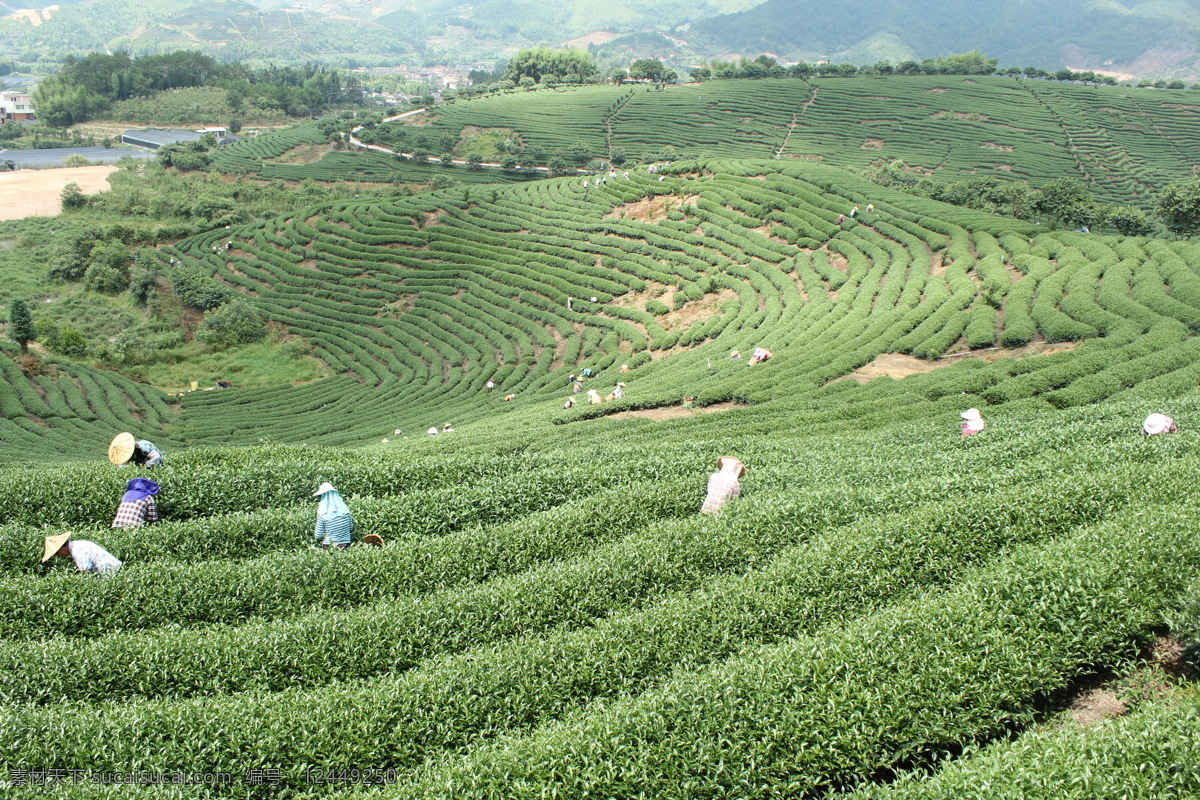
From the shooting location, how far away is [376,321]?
42281 mm

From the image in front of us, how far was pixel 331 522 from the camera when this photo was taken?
12.0 meters

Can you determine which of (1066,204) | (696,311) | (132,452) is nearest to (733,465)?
(132,452)

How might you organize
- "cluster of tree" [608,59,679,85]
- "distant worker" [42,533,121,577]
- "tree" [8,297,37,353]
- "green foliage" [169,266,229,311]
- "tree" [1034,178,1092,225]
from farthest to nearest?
1. "cluster of tree" [608,59,679,85]
2. "green foliage" [169,266,229,311]
3. "tree" [1034,178,1092,225]
4. "tree" [8,297,37,353]
5. "distant worker" [42,533,121,577]

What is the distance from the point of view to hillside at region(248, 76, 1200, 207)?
68688 mm

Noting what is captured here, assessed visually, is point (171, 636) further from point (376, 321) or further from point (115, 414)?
point (376, 321)

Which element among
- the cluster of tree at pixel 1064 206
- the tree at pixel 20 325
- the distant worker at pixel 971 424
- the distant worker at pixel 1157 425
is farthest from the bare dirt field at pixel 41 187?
the distant worker at pixel 1157 425

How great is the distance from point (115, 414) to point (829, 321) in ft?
104

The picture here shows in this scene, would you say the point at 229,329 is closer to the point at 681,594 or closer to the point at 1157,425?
the point at 681,594

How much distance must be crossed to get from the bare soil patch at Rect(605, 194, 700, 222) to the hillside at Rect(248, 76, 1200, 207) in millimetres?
25423

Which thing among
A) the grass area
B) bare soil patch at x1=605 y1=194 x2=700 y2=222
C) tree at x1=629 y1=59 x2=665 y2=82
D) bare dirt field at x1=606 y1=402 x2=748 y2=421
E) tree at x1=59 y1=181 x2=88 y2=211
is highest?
tree at x1=629 y1=59 x2=665 y2=82

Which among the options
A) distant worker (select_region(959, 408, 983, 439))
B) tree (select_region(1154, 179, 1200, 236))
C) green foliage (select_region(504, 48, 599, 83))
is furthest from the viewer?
green foliage (select_region(504, 48, 599, 83))

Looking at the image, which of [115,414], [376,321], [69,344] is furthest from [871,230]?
[69,344]

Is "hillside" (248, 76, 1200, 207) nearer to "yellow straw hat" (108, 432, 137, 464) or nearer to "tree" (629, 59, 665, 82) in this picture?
"tree" (629, 59, 665, 82)

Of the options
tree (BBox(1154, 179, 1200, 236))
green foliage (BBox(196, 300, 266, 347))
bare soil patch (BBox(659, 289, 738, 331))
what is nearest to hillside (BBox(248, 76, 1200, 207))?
tree (BBox(1154, 179, 1200, 236))
